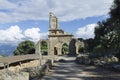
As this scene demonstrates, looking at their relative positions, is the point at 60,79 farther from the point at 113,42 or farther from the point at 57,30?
the point at 57,30

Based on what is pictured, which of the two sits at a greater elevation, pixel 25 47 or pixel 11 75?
pixel 25 47

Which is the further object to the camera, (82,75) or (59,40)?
(59,40)

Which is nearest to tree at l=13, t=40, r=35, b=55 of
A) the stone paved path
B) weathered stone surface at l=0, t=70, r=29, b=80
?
the stone paved path

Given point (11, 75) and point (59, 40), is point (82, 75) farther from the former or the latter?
point (59, 40)

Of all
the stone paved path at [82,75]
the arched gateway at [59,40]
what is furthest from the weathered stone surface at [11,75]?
the arched gateway at [59,40]

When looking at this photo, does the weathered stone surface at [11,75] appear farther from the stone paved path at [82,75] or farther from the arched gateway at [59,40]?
the arched gateway at [59,40]

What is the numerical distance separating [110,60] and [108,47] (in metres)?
1.86

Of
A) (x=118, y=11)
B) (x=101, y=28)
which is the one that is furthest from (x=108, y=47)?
(x=101, y=28)

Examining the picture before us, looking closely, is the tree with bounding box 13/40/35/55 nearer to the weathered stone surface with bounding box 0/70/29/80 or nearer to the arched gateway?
the arched gateway

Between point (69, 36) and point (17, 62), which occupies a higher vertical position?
point (69, 36)

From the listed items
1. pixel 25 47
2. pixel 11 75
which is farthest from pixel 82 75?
pixel 25 47

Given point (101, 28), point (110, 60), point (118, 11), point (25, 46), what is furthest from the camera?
point (25, 46)

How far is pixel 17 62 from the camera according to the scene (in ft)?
177

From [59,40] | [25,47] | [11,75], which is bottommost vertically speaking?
[11,75]
